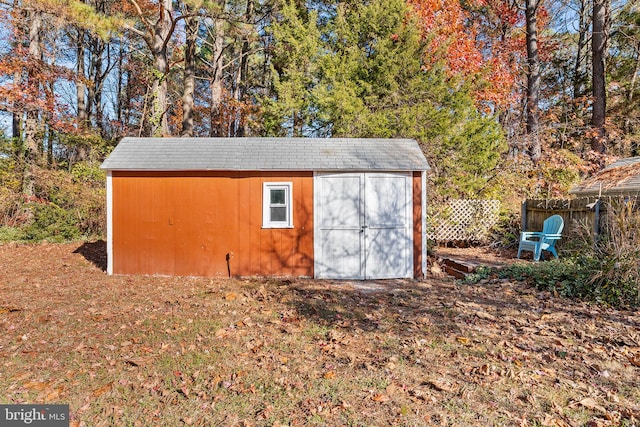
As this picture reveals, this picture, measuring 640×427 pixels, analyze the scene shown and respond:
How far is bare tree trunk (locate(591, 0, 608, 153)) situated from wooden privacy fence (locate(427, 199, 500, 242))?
5.70m

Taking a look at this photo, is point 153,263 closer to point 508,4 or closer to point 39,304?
point 39,304

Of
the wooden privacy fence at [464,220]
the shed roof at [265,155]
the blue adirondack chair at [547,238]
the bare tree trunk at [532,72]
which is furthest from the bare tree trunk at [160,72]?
the bare tree trunk at [532,72]

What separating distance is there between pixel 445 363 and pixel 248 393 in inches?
79.1

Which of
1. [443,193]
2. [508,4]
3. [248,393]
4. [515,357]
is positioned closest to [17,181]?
[248,393]

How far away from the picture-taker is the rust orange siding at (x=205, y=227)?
780 cm

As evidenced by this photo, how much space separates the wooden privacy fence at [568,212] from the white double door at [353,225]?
366 cm

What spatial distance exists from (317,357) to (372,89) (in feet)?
35.9

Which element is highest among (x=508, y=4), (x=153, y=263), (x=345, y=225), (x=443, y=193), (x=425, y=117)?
(x=508, y=4)

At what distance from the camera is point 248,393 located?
3.23 m

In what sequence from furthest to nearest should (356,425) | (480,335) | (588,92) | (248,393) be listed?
1. (588,92)
2. (480,335)
3. (248,393)
4. (356,425)

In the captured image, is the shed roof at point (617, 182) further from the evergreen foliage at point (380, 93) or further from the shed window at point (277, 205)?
A: the shed window at point (277, 205)

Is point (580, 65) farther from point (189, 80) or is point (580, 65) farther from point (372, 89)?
point (189, 80)

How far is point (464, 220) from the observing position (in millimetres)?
11539

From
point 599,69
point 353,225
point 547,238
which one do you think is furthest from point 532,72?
point 353,225
